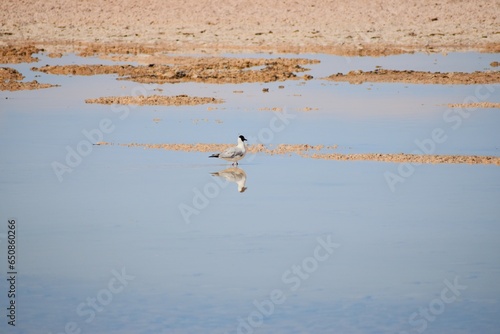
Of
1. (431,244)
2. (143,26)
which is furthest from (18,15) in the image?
(431,244)

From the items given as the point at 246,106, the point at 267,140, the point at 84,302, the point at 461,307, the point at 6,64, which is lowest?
the point at 461,307

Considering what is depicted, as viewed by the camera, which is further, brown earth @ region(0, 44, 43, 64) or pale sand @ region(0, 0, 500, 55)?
pale sand @ region(0, 0, 500, 55)

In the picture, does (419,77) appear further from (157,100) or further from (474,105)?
(157,100)

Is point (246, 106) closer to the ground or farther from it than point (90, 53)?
closer to the ground

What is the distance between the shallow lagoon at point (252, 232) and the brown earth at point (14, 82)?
19.4 feet

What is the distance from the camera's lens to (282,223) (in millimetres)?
12445

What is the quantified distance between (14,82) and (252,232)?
17.2 m

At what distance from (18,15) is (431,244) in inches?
1519

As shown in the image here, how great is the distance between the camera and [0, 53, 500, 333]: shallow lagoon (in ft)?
30.6

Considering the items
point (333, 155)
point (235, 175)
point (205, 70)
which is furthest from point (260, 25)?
point (235, 175)

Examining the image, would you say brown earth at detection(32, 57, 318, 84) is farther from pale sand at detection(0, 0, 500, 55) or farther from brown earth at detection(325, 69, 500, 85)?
pale sand at detection(0, 0, 500, 55)

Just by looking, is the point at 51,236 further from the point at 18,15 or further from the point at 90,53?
the point at 18,15

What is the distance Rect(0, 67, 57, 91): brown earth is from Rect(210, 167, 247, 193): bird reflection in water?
1238 centimetres

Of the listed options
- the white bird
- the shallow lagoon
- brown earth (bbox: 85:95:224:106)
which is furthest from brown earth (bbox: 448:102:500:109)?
the white bird
